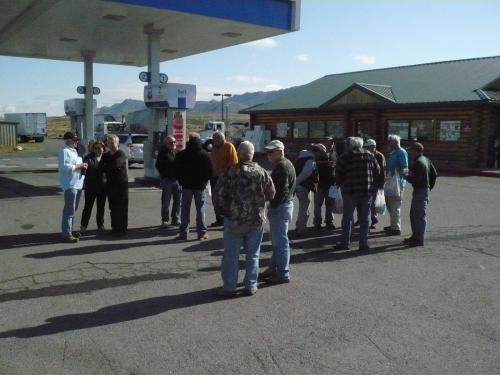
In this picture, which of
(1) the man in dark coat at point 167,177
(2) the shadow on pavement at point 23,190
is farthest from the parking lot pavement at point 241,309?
(2) the shadow on pavement at point 23,190

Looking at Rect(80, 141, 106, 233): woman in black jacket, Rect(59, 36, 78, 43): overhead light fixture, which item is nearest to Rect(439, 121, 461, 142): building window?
Rect(59, 36, 78, 43): overhead light fixture

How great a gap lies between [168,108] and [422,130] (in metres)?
14.5

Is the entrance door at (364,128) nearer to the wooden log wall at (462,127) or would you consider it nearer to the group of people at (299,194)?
the wooden log wall at (462,127)

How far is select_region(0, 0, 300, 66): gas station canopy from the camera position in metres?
13.0

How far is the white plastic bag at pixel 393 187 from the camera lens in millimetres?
9133

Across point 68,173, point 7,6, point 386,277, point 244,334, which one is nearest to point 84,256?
point 68,173

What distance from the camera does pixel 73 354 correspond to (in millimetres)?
4191

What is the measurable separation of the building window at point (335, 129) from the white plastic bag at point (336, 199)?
64.1 ft

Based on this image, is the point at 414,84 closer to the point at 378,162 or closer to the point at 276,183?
the point at 378,162

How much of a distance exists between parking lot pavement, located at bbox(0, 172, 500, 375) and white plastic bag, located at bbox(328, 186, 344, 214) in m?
0.56

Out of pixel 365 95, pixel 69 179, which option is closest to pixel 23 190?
pixel 69 179

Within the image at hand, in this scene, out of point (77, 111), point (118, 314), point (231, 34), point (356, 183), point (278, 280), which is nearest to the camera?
point (118, 314)

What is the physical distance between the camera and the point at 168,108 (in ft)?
50.0

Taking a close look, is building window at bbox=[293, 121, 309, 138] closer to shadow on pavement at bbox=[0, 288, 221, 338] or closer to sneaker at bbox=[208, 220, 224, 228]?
sneaker at bbox=[208, 220, 224, 228]
